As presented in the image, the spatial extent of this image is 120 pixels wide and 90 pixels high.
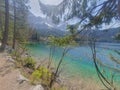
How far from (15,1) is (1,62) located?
16370 millimetres

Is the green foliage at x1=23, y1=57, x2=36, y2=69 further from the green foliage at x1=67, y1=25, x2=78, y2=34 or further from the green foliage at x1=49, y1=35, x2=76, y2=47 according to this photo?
the green foliage at x1=67, y1=25, x2=78, y2=34

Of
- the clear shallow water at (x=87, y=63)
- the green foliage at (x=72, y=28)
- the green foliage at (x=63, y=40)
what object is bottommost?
the clear shallow water at (x=87, y=63)

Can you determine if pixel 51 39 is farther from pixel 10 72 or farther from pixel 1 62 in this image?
pixel 1 62

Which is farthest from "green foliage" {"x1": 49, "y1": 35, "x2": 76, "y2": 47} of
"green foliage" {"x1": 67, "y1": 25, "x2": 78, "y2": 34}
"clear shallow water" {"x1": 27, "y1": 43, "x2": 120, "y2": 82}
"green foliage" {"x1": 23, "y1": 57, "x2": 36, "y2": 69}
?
"green foliage" {"x1": 23, "y1": 57, "x2": 36, "y2": 69}

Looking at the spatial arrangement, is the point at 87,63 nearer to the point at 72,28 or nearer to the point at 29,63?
the point at 29,63

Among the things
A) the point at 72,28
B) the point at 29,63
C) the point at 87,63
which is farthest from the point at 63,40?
the point at 87,63

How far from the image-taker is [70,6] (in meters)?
9.32

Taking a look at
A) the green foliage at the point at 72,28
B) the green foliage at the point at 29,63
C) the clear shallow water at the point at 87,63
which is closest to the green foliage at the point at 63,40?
the green foliage at the point at 72,28

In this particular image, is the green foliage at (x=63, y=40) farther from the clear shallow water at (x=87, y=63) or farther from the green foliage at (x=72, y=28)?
the clear shallow water at (x=87, y=63)

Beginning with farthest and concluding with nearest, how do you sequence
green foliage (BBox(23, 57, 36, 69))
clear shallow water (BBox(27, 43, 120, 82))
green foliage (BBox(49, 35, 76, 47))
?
green foliage (BBox(23, 57, 36, 69))
clear shallow water (BBox(27, 43, 120, 82))
green foliage (BBox(49, 35, 76, 47))

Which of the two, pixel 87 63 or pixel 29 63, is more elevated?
pixel 29 63

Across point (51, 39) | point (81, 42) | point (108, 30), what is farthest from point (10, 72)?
point (108, 30)

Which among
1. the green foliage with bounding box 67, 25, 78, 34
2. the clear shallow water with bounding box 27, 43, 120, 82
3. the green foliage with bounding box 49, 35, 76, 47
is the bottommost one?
the clear shallow water with bounding box 27, 43, 120, 82

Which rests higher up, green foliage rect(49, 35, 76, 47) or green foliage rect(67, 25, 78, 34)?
green foliage rect(67, 25, 78, 34)
